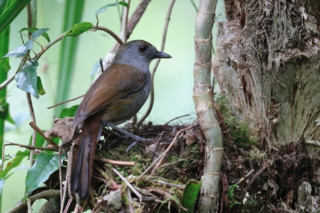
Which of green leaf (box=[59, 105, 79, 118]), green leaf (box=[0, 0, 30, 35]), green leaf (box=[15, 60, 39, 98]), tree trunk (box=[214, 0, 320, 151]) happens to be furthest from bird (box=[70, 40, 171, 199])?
tree trunk (box=[214, 0, 320, 151])

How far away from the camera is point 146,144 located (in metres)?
2.84

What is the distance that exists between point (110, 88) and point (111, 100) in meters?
0.11

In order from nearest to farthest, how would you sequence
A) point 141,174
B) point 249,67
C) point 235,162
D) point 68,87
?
point 141,174
point 235,162
point 249,67
point 68,87

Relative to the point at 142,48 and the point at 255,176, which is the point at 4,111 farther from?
the point at 255,176

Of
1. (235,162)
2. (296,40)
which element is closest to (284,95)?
(296,40)

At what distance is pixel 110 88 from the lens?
3.11 m

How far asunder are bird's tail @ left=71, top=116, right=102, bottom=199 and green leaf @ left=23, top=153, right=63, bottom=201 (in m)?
0.13

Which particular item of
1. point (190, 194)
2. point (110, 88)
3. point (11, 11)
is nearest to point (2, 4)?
point (11, 11)

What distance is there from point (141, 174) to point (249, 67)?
102 cm

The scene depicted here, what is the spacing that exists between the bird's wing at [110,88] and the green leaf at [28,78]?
0.40 meters

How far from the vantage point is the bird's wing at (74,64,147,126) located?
289cm

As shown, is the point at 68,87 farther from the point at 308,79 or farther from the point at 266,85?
the point at 308,79

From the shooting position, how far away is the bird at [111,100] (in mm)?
2537

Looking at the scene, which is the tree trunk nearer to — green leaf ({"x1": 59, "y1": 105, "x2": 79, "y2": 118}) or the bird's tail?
the bird's tail
